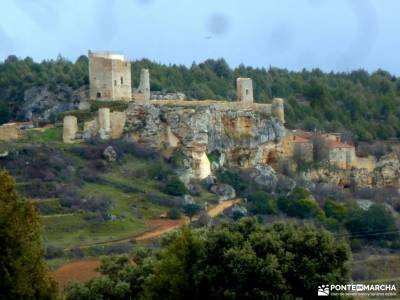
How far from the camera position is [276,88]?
291 feet

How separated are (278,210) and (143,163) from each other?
6571 millimetres

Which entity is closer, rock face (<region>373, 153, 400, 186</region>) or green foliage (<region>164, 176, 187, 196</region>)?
green foliage (<region>164, 176, 187, 196</region>)

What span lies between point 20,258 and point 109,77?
103 ft

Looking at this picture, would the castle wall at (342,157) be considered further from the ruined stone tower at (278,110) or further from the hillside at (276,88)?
the hillside at (276,88)

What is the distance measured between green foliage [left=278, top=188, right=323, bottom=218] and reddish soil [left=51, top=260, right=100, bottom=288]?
15.4 m

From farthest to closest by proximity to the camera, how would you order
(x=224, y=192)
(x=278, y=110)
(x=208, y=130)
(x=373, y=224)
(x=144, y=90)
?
(x=278, y=110) → (x=144, y=90) → (x=208, y=130) → (x=224, y=192) → (x=373, y=224)

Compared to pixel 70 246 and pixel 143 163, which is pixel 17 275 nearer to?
pixel 70 246

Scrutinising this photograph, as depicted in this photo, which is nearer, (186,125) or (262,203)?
(262,203)

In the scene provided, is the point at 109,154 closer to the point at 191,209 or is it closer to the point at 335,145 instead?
the point at 191,209

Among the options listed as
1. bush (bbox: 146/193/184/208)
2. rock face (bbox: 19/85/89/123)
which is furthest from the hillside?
bush (bbox: 146/193/184/208)

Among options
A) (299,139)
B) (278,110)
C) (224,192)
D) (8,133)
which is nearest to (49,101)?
(8,133)

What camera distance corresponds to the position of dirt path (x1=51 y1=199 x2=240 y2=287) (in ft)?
132

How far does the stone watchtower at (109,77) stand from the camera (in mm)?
60469

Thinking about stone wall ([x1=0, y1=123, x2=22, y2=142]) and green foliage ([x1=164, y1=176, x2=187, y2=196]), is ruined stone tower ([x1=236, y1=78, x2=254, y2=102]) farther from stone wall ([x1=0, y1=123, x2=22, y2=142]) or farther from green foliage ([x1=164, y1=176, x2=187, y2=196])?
stone wall ([x1=0, y1=123, x2=22, y2=142])
